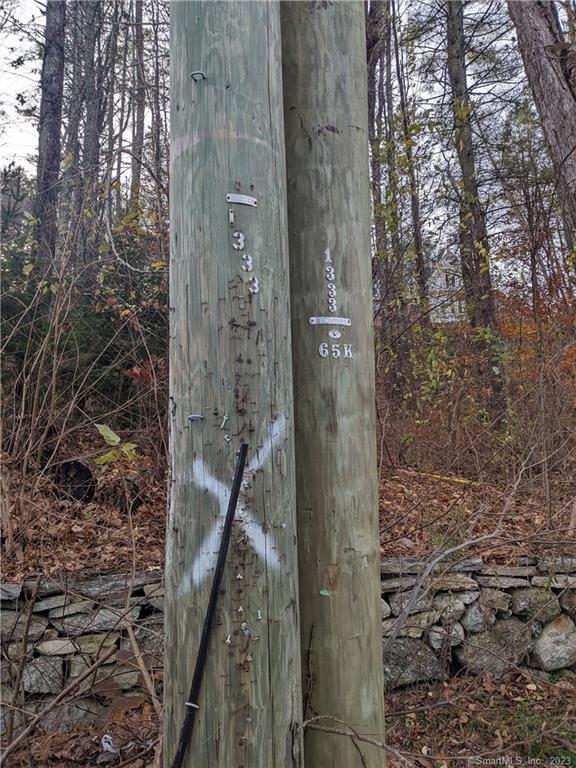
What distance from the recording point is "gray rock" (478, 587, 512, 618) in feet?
15.2

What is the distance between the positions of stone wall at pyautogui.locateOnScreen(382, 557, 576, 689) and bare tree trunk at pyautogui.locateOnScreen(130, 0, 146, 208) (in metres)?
5.12

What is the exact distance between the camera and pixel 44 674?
146 inches

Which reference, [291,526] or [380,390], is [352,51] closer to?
[291,526]

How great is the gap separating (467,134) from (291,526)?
10085mm

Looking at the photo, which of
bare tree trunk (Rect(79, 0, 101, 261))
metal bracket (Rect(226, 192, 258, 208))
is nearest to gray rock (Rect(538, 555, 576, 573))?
metal bracket (Rect(226, 192, 258, 208))

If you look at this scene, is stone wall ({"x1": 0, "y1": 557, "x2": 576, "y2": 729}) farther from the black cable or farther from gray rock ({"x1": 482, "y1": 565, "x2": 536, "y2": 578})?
the black cable

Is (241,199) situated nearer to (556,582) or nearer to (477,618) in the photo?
(477,618)

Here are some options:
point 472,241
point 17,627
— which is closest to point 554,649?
point 17,627

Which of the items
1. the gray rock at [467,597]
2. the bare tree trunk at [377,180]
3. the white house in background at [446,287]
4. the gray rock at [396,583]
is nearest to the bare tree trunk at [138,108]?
the bare tree trunk at [377,180]

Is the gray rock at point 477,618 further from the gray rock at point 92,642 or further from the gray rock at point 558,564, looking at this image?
the gray rock at point 92,642

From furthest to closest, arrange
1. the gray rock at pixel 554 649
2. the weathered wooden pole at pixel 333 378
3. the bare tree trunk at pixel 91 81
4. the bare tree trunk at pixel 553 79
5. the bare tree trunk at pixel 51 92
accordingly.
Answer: the bare tree trunk at pixel 91 81 < the bare tree trunk at pixel 51 92 < the bare tree trunk at pixel 553 79 < the gray rock at pixel 554 649 < the weathered wooden pole at pixel 333 378

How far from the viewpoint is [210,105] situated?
4.66 ft

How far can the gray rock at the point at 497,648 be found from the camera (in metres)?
4.40

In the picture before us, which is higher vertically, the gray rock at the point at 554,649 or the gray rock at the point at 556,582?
the gray rock at the point at 556,582
